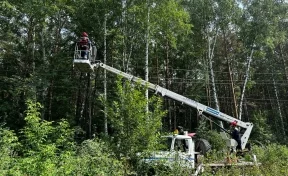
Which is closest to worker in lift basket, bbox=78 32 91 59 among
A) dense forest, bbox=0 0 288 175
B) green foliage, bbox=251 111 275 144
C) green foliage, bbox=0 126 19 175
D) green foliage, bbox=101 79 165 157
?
dense forest, bbox=0 0 288 175

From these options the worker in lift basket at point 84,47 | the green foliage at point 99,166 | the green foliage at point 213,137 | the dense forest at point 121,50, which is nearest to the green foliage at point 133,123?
the green foliage at point 99,166

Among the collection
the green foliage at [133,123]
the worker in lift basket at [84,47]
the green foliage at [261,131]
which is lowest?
the green foliage at [261,131]

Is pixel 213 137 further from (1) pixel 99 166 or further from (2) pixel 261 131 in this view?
(1) pixel 99 166

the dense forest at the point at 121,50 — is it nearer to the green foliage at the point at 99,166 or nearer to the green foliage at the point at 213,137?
the green foliage at the point at 213,137

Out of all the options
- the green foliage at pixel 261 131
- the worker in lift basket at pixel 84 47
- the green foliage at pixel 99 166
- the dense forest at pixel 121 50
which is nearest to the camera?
the green foliage at pixel 99 166

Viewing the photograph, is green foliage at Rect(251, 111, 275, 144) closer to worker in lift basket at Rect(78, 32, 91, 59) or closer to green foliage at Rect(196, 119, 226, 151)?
green foliage at Rect(196, 119, 226, 151)

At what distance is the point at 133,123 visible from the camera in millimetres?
9484

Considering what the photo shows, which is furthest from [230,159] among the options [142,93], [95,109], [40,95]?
[95,109]

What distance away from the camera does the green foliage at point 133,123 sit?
9.24 metres

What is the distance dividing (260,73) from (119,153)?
87.8 feet

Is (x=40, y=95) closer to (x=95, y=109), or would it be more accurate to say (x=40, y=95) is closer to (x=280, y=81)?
(x=95, y=109)

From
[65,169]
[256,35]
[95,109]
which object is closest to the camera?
[65,169]

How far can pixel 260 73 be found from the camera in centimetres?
3244

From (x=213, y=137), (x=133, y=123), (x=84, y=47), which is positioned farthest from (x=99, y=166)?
(x=213, y=137)
